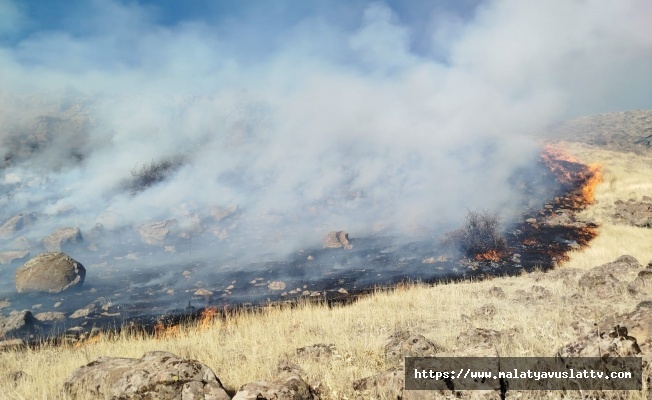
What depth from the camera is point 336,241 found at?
21500mm

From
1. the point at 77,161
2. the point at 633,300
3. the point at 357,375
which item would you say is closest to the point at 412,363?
the point at 357,375

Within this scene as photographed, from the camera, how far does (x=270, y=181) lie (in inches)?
1359

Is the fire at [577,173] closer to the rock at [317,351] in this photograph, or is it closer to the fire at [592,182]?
the fire at [592,182]

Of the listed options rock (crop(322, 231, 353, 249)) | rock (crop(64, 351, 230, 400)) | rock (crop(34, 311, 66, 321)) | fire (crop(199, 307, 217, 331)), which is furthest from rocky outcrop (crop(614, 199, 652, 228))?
rock (crop(34, 311, 66, 321))

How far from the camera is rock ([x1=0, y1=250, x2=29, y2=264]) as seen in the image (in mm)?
17406

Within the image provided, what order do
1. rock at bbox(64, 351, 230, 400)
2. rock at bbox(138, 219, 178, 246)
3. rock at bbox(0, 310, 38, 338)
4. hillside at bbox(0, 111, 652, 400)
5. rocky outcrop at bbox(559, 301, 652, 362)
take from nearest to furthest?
1. rocky outcrop at bbox(559, 301, 652, 362)
2. rock at bbox(64, 351, 230, 400)
3. hillside at bbox(0, 111, 652, 400)
4. rock at bbox(0, 310, 38, 338)
5. rock at bbox(138, 219, 178, 246)

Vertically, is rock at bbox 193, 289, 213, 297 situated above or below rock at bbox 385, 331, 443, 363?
above

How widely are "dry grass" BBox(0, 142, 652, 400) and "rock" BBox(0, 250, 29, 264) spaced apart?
13142mm

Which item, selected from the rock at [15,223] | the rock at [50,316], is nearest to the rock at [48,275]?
the rock at [50,316]

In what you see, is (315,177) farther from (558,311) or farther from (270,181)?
(558,311)

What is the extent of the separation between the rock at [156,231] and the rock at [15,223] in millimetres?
7048

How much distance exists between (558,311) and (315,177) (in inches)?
1154

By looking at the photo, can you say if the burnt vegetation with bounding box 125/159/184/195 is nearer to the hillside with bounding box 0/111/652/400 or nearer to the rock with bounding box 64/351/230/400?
the hillside with bounding box 0/111/652/400

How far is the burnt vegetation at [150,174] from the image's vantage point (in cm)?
2974
